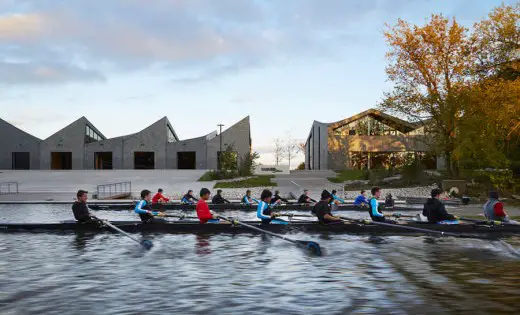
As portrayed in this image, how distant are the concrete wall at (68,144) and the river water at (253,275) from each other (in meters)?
65.8

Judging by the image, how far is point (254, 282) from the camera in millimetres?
10633

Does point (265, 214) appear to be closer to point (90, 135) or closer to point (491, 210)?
point (491, 210)

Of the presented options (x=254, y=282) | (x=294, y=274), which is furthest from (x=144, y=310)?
(x=294, y=274)

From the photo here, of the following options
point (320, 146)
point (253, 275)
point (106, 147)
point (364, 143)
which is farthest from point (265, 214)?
point (106, 147)

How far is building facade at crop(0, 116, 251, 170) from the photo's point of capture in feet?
260

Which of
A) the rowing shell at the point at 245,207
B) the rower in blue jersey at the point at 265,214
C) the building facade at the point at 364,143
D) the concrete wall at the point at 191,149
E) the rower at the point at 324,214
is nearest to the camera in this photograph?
the rower in blue jersey at the point at 265,214

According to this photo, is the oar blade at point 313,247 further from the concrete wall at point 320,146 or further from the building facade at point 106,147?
the building facade at point 106,147

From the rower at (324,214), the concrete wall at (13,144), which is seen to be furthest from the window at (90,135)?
the rower at (324,214)

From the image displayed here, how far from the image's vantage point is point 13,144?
80.1 meters

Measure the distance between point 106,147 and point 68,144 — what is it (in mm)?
5764

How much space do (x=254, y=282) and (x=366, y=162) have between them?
6427 cm

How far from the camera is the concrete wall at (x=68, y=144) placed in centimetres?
7944

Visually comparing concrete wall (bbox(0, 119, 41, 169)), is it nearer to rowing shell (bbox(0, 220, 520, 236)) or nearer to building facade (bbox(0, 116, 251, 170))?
building facade (bbox(0, 116, 251, 170))

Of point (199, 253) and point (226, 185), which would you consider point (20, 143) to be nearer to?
point (226, 185)
